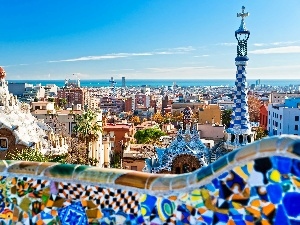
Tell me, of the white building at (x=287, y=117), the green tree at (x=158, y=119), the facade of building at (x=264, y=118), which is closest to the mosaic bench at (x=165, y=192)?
the white building at (x=287, y=117)

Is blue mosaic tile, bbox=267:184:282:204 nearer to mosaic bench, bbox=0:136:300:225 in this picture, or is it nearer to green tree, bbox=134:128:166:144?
mosaic bench, bbox=0:136:300:225

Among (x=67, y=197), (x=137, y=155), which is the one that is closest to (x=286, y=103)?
(x=137, y=155)

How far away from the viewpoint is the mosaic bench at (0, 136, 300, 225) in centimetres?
262

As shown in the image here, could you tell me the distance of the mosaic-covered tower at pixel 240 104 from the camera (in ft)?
56.4

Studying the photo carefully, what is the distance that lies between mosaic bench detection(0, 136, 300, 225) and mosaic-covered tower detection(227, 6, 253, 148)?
553 inches

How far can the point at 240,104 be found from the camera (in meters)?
17.7

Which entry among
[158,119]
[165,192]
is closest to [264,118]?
[158,119]

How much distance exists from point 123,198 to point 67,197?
49 cm

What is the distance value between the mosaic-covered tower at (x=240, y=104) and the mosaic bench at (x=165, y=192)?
46.1 feet

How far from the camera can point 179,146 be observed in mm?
16906

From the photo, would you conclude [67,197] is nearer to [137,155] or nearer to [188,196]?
[188,196]

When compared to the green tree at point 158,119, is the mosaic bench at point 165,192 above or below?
above

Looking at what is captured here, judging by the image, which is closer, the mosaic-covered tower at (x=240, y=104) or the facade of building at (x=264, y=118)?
the mosaic-covered tower at (x=240, y=104)

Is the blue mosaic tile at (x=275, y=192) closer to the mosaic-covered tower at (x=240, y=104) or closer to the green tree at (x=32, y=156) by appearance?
the mosaic-covered tower at (x=240, y=104)
